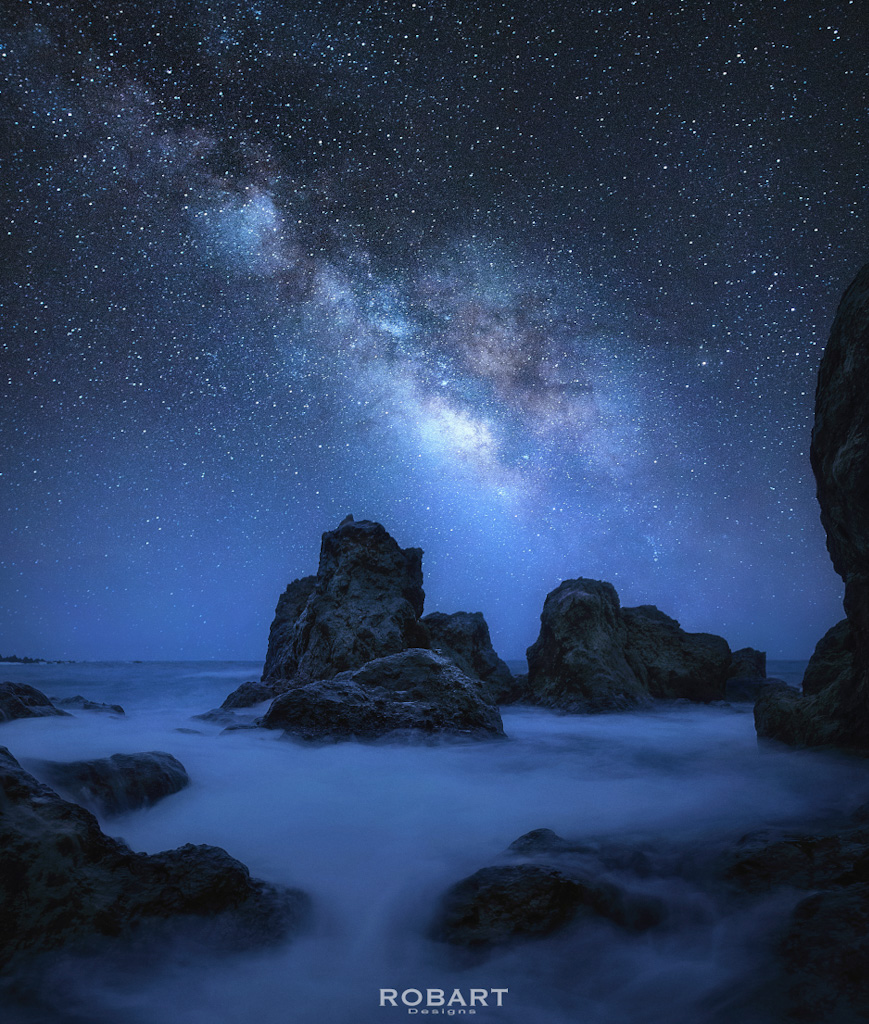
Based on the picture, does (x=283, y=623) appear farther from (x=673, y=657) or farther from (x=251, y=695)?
(x=673, y=657)

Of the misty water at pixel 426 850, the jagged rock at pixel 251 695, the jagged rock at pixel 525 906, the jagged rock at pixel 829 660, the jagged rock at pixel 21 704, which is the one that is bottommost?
→ the jagged rock at pixel 251 695

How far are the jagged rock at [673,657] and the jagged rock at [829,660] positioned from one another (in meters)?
5.90

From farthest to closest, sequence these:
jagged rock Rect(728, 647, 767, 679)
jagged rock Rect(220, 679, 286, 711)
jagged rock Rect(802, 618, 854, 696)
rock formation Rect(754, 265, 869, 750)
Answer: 1. jagged rock Rect(728, 647, 767, 679)
2. jagged rock Rect(220, 679, 286, 711)
3. jagged rock Rect(802, 618, 854, 696)
4. rock formation Rect(754, 265, 869, 750)

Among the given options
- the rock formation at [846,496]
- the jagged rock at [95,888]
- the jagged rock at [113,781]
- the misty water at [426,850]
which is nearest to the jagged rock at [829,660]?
the rock formation at [846,496]

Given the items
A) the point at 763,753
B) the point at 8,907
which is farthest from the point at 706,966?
the point at 763,753

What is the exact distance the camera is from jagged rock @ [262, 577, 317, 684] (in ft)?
50.7

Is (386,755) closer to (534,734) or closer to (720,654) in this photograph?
(534,734)

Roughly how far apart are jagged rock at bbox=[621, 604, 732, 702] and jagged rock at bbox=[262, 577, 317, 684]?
33.4ft

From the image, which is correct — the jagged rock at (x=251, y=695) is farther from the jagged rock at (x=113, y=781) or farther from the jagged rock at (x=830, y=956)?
the jagged rock at (x=830, y=956)

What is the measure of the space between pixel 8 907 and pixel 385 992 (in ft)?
5.34

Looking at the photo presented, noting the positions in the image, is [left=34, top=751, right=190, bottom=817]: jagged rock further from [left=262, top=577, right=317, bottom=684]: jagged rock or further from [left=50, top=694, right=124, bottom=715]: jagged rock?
[left=262, top=577, right=317, bottom=684]: jagged rock

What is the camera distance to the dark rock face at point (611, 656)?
13367 millimetres

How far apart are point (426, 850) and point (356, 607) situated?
912cm

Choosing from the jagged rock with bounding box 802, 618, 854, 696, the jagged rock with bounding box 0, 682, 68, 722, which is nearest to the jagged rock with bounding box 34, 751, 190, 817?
the jagged rock with bounding box 0, 682, 68, 722
